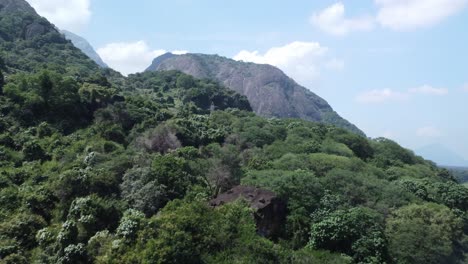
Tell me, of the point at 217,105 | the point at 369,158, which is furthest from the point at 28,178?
the point at 217,105

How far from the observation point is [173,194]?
3362 cm

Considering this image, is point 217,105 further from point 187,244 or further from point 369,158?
point 187,244

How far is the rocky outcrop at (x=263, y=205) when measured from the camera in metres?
29.7

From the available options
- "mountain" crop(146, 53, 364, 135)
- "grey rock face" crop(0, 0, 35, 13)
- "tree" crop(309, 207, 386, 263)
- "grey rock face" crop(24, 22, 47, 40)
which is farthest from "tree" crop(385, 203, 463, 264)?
"mountain" crop(146, 53, 364, 135)

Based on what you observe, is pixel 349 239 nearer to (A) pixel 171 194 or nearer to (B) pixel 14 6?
(A) pixel 171 194

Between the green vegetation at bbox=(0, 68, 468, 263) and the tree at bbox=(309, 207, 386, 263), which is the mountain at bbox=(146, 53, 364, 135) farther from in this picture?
the tree at bbox=(309, 207, 386, 263)

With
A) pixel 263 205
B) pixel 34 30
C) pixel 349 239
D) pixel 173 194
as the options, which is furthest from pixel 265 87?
pixel 349 239

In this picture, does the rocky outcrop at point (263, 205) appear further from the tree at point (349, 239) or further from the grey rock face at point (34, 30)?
the grey rock face at point (34, 30)

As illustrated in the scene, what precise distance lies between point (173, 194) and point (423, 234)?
60.6ft

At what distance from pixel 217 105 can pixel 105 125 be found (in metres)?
52.8

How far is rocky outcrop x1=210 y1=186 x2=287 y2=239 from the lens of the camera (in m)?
29.7

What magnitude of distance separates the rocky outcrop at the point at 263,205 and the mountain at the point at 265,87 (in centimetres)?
12135

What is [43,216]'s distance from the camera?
3194 cm

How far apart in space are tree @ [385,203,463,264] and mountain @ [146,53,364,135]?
11606 centimetres
